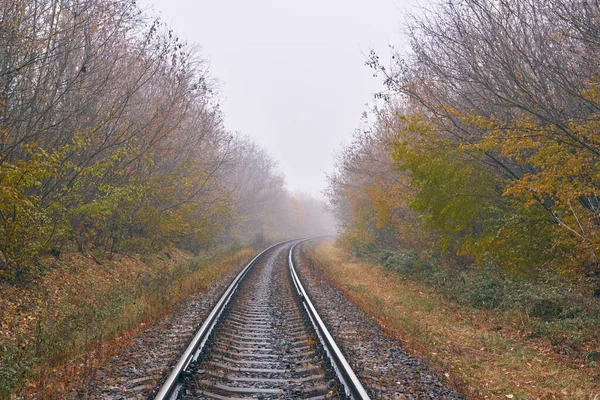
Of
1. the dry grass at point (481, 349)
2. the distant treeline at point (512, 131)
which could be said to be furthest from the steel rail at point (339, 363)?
the distant treeline at point (512, 131)

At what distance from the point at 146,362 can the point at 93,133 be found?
8.73 meters

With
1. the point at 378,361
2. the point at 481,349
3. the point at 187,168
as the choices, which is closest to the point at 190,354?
the point at 378,361

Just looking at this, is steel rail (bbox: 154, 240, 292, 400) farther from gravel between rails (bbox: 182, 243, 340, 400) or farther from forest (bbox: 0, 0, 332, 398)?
forest (bbox: 0, 0, 332, 398)

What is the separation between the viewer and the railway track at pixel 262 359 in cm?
543

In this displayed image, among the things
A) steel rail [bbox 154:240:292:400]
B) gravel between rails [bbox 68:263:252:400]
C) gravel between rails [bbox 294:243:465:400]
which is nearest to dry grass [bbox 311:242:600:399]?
gravel between rails [bbox 294:243:465:400]

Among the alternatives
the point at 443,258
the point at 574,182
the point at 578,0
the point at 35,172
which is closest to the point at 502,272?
the point at 574,182

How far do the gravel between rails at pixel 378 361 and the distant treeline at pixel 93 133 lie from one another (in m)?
6.81

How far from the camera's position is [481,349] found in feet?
27.6

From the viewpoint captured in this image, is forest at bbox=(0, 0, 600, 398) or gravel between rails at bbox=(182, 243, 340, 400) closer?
gravel between rails at bbox=(182, 243, 340, 400)

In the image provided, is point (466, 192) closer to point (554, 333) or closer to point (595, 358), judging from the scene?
point (554, 333)

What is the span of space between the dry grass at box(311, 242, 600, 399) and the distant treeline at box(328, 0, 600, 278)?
2.32m

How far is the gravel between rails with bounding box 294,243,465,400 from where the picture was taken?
5598 millimetres

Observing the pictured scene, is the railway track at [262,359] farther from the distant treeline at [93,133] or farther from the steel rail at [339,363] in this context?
the distant treeline at [93,133]

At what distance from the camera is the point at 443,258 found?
59.7 feet
